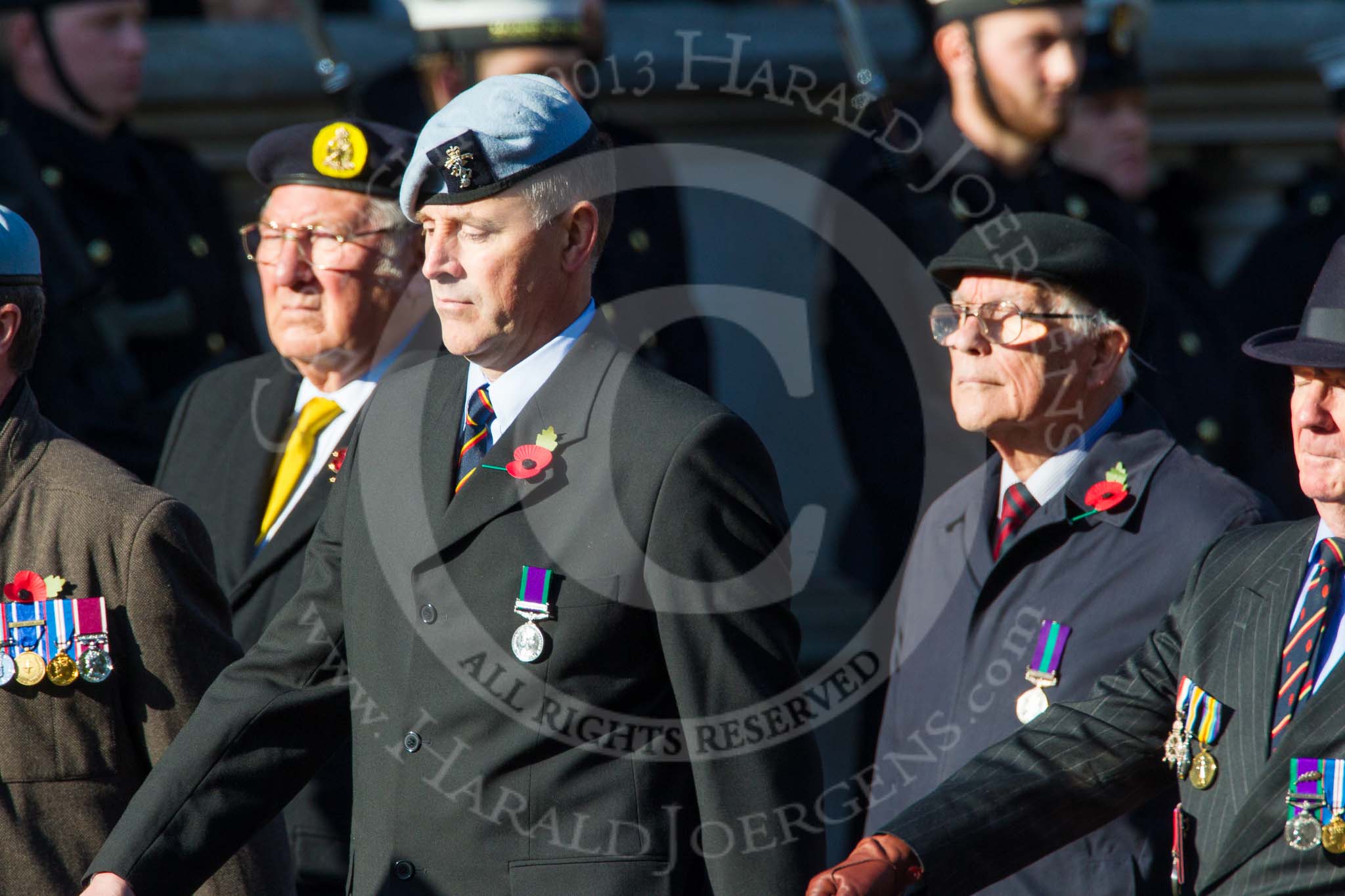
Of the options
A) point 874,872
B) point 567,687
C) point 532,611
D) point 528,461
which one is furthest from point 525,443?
point 874,872

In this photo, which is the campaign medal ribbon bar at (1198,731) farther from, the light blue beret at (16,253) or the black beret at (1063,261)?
the light blue beret at (16,253)

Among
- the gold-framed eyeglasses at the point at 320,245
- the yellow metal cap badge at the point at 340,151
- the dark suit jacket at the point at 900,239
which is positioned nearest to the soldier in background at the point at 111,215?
the gold-framed eyeglasses at the point at 320,245

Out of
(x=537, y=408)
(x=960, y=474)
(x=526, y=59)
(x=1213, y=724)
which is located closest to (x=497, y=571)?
(x=537, y=408)

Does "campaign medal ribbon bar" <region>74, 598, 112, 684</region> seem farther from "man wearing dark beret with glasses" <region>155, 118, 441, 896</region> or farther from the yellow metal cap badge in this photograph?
the yellow metal cap badge

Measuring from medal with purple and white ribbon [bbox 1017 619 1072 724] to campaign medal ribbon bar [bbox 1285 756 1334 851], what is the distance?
2.54ft

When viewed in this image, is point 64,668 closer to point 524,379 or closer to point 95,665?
point 95,665

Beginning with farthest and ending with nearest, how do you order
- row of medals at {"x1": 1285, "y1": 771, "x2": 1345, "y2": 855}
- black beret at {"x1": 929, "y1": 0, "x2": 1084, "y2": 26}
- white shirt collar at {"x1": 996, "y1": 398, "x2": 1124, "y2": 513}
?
black beret at {"x1": 929, "y1": 0, "x2": 1084, "y2": 26}, white shirt collar at {"x1": 996, "y1": 398, "x2": 1124, "y2": 513}, row of medals at {"x1": 1285, "y1": 771, "x2": 1345, "y2": 855}

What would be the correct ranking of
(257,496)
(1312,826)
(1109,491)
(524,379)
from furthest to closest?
(257,496) < (1109,491) < (524,379) < (1312,826)

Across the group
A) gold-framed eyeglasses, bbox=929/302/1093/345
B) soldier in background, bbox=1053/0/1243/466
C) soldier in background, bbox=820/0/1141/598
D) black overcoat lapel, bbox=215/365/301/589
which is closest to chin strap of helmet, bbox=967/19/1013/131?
soldier in background, bbox=820/0/1141/598

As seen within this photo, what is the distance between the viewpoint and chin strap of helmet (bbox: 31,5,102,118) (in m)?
5.77

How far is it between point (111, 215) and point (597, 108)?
1.40 m

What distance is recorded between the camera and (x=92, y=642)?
3.54 meters

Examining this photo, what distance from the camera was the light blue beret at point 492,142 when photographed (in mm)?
3225

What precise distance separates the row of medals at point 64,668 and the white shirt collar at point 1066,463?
5.74 feet
